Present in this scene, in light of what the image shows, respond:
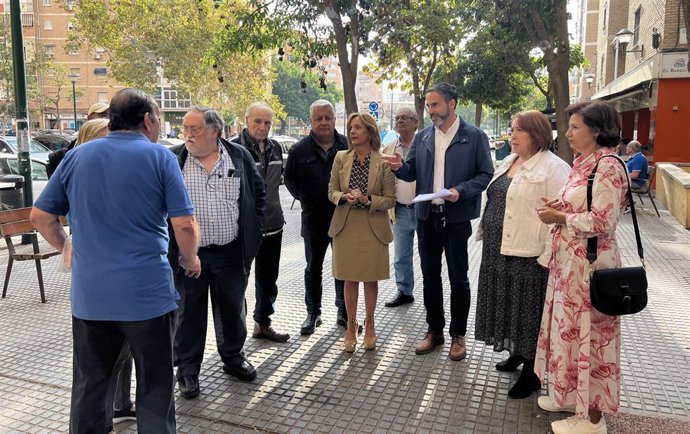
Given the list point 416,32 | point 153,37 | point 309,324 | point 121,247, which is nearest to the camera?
point 121,247

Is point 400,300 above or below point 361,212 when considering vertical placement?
below

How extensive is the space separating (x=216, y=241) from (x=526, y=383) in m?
2.29

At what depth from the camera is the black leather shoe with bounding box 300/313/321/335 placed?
5.13 metres

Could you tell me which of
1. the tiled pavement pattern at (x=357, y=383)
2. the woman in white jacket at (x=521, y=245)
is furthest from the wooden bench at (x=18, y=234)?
the woman in white jacket at (x=521, y=245)

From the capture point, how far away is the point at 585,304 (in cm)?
321

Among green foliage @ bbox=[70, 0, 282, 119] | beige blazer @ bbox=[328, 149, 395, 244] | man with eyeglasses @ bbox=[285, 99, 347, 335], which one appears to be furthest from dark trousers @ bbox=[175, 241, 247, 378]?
green foliage @ bbox=[70, 0, 282, 119]

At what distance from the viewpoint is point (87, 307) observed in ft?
8.67

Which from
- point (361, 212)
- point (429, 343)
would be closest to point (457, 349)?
point (429, 343)

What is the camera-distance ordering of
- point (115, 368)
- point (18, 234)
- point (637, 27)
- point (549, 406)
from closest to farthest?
point (115, 368)
point (549, 406)
point (18, 234)
point (637, 27)

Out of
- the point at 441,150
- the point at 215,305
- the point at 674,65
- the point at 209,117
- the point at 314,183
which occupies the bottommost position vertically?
the point at 215,305

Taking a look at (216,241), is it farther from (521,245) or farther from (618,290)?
(618,290)

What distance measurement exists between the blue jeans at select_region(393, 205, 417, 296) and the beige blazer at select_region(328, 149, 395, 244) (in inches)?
54.3

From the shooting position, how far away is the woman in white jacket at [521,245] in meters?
3.74

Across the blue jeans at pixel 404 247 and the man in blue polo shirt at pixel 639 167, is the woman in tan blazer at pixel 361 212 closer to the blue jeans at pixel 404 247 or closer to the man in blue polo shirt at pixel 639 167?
the blue jeans at pixel 404 247
